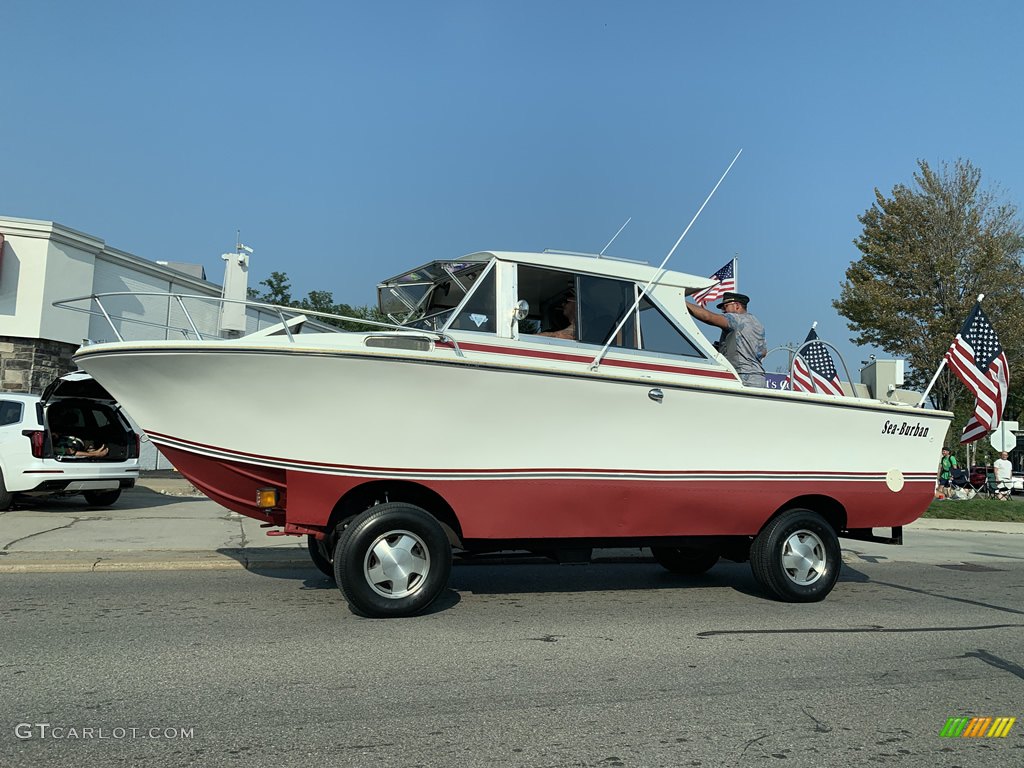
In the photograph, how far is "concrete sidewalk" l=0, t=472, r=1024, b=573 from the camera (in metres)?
8.03

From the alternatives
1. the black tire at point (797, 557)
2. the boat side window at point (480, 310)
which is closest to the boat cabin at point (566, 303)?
the boat side window at point (480, 310)

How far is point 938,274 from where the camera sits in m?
23.3

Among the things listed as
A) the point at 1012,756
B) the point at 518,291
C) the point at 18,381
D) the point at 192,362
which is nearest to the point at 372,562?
the point at 192,362

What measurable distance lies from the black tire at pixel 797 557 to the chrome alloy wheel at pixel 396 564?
Answer: 3.02 meters

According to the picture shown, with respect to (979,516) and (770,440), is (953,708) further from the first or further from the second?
(979,516)

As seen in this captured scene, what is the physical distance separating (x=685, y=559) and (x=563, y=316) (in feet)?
10.8

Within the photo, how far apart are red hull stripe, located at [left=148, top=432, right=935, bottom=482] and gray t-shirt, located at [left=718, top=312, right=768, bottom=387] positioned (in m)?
0.94

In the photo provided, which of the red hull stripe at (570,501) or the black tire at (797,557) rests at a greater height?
the red hull stripe at (570,501)

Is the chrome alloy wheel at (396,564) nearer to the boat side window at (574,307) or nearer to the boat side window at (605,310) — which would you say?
the boat side window at (574,307)

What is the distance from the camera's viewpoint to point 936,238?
23.5 meters

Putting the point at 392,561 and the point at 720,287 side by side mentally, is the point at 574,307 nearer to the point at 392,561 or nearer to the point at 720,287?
the point at 392,561

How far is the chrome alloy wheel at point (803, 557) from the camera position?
23.1ft

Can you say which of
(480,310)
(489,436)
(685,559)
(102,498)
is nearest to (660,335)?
(480,310)

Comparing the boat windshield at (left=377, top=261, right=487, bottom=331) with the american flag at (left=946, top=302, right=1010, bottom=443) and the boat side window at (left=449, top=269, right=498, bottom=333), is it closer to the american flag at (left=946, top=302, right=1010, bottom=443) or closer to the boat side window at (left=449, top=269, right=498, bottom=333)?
the boat side window at (left=449, top=269, right=498, bottom=333)
